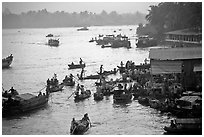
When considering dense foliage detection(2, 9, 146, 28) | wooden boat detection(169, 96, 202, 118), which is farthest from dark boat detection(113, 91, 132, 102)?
dense foliage detection(2, 9, 146, 28)

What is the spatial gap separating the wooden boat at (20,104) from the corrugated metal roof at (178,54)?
3.18 meters

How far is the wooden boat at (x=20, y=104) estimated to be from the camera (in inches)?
337

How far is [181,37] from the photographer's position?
18.8 m

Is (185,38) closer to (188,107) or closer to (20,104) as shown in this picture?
(188,107)

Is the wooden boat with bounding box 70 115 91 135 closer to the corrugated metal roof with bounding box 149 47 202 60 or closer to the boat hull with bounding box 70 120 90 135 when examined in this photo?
the boat hull with bounding box 70 120 90 135

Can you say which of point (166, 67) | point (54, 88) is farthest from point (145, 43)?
point (166, 67)

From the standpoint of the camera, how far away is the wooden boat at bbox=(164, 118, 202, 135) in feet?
22.9

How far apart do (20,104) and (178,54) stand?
3.90m

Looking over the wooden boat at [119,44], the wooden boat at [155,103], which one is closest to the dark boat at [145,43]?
the wooden boat at [119,44]

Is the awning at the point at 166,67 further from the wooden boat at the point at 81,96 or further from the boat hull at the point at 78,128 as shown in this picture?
the boat hull at the point at 78,128

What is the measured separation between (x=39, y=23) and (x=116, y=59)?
19349 mm

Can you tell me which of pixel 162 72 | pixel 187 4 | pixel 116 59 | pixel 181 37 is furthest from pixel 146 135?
pixel 187 4

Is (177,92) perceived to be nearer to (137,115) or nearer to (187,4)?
(137,115)

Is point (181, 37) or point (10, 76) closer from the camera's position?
point (10, 76)
